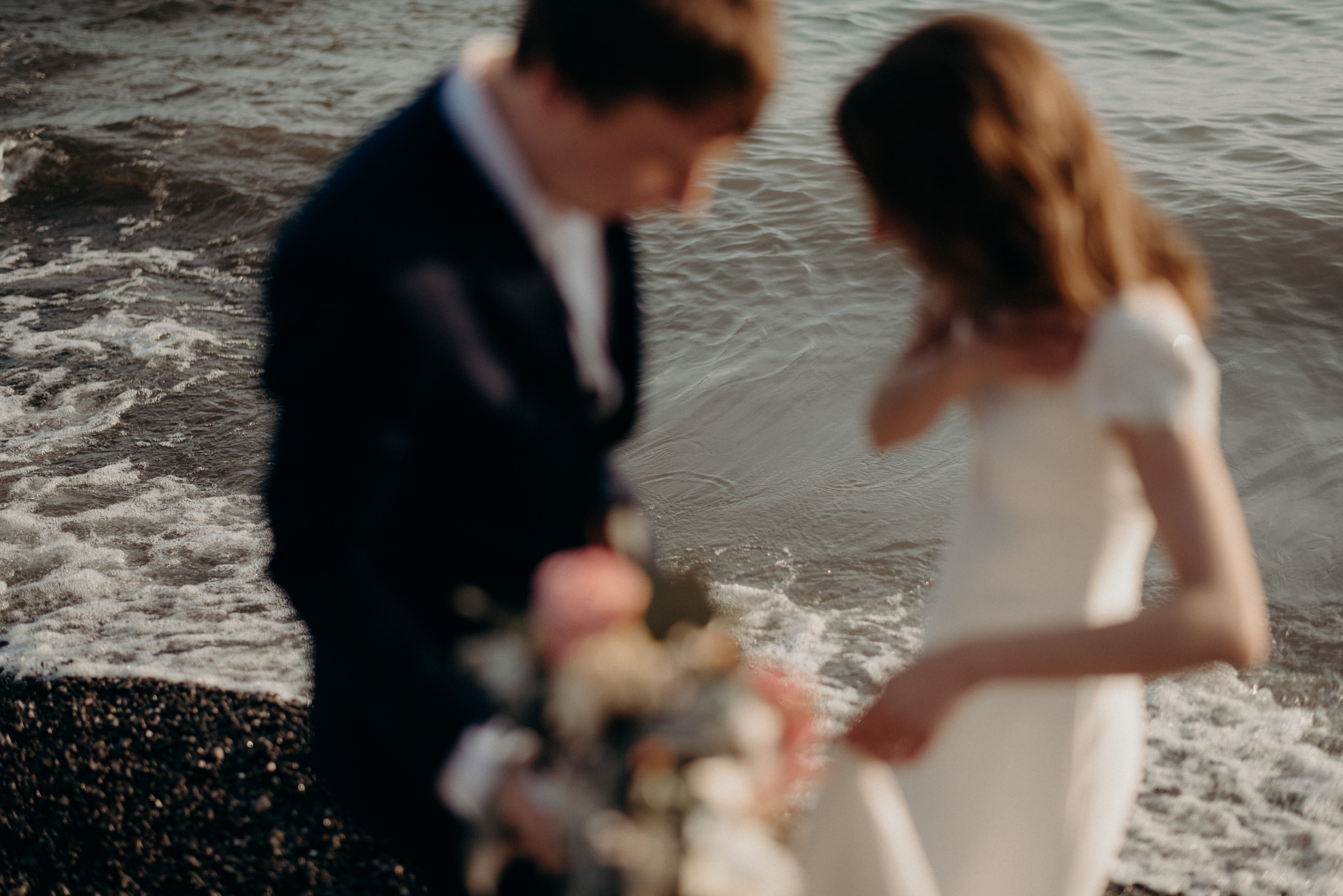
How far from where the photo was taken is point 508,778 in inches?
56.8

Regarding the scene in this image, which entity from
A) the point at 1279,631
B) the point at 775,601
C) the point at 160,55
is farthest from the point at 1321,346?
the point at 160,55

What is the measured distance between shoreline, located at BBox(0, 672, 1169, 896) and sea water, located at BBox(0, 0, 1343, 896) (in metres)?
0.21

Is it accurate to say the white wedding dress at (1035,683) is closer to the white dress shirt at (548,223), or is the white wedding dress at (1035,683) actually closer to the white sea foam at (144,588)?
the white dress shirt at (548,223)

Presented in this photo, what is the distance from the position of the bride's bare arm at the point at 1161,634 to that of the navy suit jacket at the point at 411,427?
64 cm

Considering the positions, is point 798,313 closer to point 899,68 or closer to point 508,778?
point 899,68

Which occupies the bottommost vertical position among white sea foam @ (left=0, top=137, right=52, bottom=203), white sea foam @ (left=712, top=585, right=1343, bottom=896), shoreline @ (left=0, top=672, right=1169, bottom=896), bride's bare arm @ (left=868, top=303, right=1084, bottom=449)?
white sea foam @ (left=0, top=137, right=52, bottom=203)

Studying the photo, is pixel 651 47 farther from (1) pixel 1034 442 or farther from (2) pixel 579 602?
(1) pixel 1034 442

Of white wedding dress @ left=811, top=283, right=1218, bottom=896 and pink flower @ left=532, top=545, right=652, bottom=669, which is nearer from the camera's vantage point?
pink flower @ left=532, top=545, right=652, bottom=669

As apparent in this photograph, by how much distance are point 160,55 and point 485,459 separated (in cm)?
1853

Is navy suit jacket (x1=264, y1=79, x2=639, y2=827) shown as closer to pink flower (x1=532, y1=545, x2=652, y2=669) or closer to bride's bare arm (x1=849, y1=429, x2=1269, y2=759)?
pink flower (x1=532, y1=545, x2=652, y2=669)

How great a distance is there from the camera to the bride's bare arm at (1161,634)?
1625 mm

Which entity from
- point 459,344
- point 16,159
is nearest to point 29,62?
point 16,159


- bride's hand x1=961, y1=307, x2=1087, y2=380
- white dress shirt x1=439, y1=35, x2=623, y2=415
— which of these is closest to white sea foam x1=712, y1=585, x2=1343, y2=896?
bride's hand x1=961, y1=307, x2=1087, y2=380

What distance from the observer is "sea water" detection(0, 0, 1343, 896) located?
4461 mm
